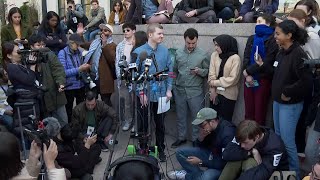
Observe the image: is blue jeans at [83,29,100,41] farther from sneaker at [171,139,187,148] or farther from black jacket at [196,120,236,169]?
black jacket at [196,120,236,169]

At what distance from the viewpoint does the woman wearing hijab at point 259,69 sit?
4840mm

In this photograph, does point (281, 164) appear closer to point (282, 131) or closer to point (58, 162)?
point (282, 131)

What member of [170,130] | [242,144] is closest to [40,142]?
[242,144]

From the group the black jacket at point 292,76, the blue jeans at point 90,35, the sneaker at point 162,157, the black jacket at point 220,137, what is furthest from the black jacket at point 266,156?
the blue jeans at point 90,35

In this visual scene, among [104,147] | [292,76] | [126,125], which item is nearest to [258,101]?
[292,76]

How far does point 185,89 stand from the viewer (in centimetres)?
580

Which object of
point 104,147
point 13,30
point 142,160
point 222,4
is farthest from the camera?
point 13,30

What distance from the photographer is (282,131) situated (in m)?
4.50

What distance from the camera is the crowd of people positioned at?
4.20 metres

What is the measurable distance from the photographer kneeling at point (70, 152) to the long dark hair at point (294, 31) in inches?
96.4

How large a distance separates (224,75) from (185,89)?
638 millimetres

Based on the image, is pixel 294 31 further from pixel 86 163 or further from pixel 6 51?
→ pixel 6 51

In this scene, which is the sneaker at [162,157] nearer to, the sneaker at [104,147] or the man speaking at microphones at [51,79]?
the sneaker at [104,147]

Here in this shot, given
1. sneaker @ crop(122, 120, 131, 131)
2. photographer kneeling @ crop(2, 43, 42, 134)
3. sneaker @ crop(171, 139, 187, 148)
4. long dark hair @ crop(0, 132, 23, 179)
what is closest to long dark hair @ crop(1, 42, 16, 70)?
photographer kneeling @ crop(2, 43, 42, 134)
